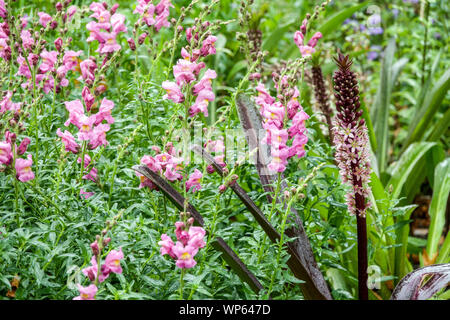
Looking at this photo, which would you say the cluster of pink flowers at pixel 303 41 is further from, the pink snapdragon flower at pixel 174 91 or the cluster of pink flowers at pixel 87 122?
the cluster of pink flowers at pixel 87 122

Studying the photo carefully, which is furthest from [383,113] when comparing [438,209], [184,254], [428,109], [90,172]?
[184,254]

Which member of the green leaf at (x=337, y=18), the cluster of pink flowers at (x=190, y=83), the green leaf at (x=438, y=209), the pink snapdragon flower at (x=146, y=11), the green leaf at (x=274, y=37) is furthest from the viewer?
the green leaf at (x=274, y=37)

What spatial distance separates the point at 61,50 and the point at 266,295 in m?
0.95

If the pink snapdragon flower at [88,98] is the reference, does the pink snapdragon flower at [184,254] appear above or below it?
below

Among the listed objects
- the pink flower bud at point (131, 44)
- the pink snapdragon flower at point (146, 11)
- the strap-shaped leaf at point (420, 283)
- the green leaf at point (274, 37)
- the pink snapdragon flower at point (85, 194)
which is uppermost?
the green leaf at point (274, 37)

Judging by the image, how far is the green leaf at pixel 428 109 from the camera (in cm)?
277

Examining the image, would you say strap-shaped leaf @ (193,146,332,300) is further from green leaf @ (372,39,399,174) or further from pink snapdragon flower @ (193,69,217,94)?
green leaf @ (372,39,399,174)

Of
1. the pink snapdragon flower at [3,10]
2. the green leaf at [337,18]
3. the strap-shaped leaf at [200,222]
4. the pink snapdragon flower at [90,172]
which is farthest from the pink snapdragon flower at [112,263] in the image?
the green leaf at [337,18]

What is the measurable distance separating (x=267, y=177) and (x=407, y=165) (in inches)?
40.0

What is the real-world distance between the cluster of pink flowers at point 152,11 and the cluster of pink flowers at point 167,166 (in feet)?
1.74

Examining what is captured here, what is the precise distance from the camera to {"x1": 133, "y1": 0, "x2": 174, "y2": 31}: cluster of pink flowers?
189 cm

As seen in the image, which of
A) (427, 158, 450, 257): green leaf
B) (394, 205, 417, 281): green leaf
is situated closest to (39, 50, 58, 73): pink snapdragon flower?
(394, 205, 417, 281): green leaf

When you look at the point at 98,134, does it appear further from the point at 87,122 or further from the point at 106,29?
the point at 106,29
